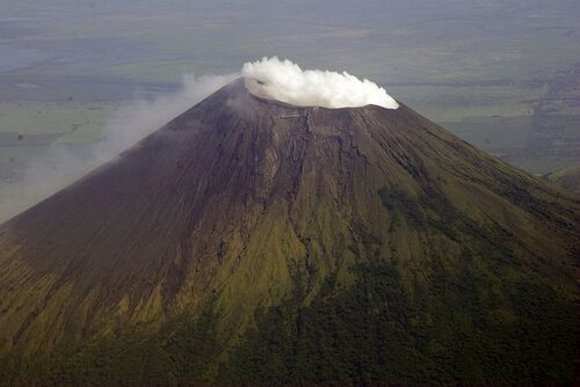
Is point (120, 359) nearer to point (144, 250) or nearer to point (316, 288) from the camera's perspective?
point (144, 250)

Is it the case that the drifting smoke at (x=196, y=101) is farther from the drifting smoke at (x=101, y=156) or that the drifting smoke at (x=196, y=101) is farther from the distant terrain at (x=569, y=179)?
the distant terrain at (x=569, y=179)

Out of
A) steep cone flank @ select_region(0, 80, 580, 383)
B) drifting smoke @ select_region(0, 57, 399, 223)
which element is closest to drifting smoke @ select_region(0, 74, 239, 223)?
drifting smoke @ select_region(0, 57, 399, 223)

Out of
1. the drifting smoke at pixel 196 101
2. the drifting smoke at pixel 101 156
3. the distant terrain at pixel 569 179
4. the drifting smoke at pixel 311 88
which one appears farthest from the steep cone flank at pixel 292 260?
the distant terrain at pixel 569 179

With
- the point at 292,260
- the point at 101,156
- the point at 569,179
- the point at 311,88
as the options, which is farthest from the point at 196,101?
the point at 569,179

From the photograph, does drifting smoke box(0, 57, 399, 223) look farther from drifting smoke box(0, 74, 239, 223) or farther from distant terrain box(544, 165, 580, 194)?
distant terrain box(544, 165, 580, 194)

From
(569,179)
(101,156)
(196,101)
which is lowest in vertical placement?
(101,156)

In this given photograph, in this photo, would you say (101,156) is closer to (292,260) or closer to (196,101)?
(196,101)
